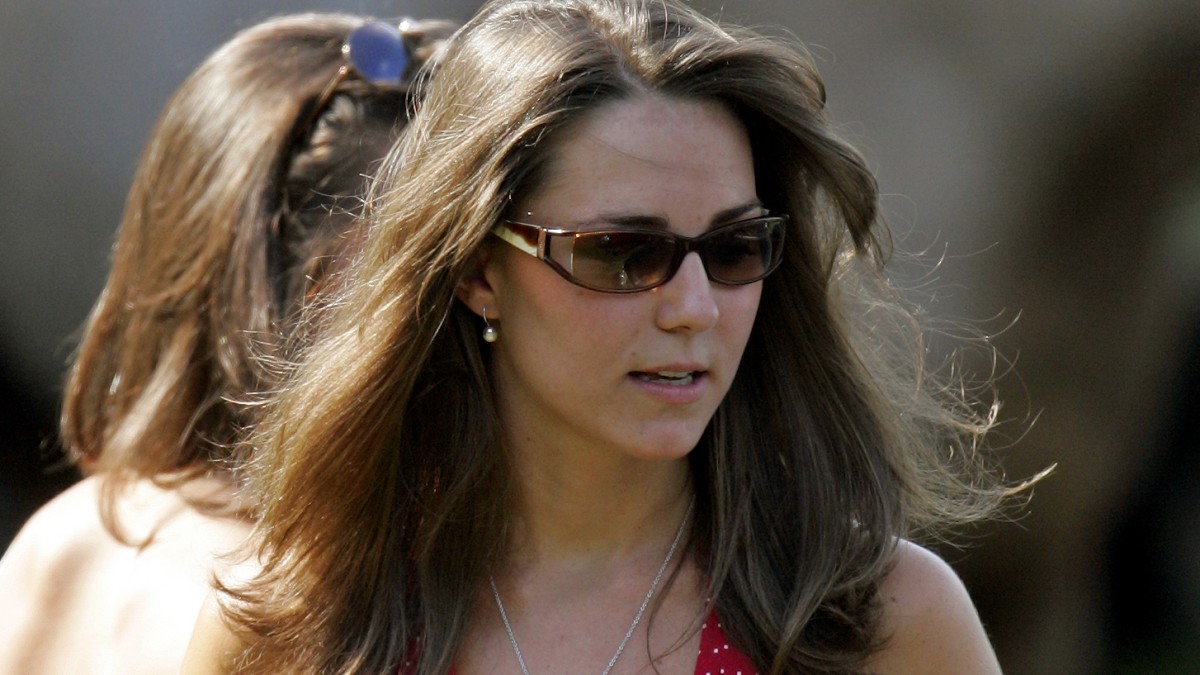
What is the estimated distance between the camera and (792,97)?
216cm

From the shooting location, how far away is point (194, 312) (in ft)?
9.18

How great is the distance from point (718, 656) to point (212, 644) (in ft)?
2.58

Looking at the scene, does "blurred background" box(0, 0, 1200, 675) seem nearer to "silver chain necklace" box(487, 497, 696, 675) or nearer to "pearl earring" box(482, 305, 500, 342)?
"silver chain necklace" box(487, 497, 696, 675)

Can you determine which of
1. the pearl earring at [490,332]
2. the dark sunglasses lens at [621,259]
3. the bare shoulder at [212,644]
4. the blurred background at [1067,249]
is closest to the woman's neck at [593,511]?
the pearl earring at [490,332]

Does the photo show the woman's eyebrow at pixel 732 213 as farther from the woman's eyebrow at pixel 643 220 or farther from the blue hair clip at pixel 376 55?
the blue hair clip at pixel 376 55

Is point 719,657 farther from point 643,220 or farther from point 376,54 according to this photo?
point 376,54

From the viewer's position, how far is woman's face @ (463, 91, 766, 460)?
1977mm

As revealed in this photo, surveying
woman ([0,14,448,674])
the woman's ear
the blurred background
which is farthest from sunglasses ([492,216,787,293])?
the blurred background

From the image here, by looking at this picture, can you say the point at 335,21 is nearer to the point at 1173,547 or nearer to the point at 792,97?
the point at 792,97

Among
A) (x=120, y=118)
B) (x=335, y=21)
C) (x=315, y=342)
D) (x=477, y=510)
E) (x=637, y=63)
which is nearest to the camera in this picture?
(x=637, y=63)

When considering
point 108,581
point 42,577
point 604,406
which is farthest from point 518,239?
point 42,577

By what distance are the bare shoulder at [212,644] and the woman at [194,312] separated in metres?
0.26

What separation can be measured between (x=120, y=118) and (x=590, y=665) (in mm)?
3803

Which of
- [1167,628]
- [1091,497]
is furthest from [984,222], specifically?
[1167,628]
